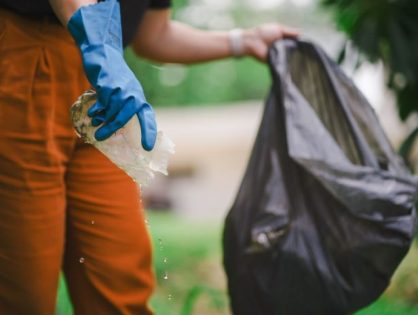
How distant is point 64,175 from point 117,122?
0.53m

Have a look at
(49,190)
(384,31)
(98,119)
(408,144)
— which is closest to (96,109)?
(98,119)

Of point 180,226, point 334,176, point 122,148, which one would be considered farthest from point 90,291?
point 180,226

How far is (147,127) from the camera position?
5.33 ft

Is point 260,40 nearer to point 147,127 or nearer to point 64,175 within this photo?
point 64,175

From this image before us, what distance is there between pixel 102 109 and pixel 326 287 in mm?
1089

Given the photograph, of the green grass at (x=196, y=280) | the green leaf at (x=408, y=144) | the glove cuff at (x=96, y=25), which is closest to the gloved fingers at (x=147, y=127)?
the glove cuff at (x=96, y=25)

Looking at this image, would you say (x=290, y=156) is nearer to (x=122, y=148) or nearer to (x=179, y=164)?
(x=122, y=148)

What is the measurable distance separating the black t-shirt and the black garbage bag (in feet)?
1.94

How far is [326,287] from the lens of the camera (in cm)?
239

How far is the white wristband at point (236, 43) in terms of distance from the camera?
264 centimetres

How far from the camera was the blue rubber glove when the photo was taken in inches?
62.8

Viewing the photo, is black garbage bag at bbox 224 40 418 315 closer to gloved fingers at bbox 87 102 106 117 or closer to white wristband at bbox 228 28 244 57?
white wristband at bbox 228 28 244 57

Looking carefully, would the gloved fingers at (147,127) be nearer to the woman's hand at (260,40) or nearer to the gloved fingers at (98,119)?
the gloved fingers at (98,119)

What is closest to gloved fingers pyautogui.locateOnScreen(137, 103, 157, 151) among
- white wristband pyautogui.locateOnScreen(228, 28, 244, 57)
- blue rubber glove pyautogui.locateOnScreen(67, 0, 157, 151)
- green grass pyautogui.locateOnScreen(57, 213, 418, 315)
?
blue rubber glove pyautogui.locateOnScreen(67, 0, 157, 151)
